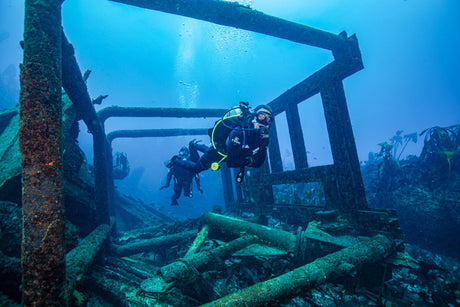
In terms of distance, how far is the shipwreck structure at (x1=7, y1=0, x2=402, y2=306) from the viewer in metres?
1.55

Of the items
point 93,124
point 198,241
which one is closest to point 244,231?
point 198,241

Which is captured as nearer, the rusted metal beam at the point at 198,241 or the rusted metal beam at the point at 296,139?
the rusted metal beam at the point at 198,241

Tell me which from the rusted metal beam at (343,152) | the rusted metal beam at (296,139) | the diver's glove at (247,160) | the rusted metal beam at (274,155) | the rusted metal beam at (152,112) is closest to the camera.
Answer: the diver's glove at (247,160)

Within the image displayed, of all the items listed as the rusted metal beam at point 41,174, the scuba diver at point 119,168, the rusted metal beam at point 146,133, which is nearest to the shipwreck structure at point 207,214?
the rusted metal beam at point 41,174

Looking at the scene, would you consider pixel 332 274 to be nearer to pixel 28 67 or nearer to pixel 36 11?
pixel 28 67

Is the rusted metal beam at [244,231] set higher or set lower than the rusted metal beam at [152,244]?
higher

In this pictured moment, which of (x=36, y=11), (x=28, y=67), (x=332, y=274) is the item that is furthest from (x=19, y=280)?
(x=332, y=274)

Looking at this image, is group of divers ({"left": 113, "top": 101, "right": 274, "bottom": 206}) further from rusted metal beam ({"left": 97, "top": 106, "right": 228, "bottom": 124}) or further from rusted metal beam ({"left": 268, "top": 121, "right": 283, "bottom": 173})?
rusted metal beam ({"left": 97, "top": 106, "right": 228, "bottom": 124})

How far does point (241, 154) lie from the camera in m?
3.76

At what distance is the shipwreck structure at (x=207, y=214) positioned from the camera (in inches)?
60.9

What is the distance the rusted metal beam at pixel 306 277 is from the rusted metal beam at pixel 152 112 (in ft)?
20.4

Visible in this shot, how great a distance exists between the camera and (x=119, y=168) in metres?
12.1

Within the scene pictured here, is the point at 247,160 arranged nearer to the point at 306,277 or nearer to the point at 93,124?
the point at 306,277

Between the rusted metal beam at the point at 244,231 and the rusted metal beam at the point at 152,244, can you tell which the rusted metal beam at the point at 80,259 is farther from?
the rusted metal beam at the point at 244,231
